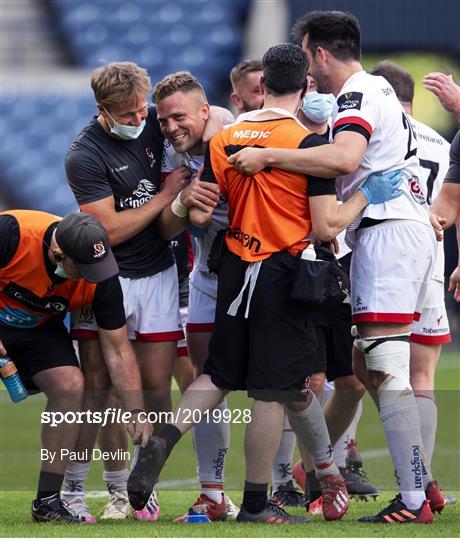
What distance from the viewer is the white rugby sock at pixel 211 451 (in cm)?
541

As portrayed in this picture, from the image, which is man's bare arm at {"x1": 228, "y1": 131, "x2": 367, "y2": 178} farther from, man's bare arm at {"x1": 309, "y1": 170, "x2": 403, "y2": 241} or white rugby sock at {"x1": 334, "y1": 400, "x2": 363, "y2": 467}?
white rugby sock at {"x1": 334, "y1": 400, "x2": 363, "y2": 467}

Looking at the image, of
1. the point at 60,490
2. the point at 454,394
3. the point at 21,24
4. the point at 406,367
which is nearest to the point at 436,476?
the point at 406,367

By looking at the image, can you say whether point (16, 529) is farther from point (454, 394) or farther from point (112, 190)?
point (454, 394)

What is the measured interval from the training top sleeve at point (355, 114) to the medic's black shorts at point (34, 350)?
1.60m

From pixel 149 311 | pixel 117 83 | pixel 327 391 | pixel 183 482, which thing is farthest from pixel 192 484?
pixel 117 83

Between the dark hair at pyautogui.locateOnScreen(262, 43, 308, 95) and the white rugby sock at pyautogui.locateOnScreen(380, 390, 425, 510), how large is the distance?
57.5 inches

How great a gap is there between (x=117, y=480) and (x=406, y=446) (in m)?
1.46

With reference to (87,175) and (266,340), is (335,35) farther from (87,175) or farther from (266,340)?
(266,340)

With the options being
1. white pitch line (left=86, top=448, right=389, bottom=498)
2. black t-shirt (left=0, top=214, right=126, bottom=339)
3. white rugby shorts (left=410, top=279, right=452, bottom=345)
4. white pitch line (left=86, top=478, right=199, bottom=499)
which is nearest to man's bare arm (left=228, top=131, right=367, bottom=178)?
black t-shirt (left=0, top=214, right=126, bottom=339)

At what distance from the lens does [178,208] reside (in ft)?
17.7

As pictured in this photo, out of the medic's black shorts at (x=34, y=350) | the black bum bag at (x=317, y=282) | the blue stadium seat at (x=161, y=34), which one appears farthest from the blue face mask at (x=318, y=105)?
the blue stadium seat at (x=161, y=34)

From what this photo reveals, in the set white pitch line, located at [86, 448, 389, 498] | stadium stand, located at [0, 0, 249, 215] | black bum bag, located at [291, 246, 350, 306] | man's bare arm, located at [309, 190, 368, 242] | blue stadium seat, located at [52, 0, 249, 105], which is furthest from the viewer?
blue stadium seat, located at [52, 0, 249, 105]

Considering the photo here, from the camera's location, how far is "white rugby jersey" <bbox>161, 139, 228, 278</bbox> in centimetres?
551
